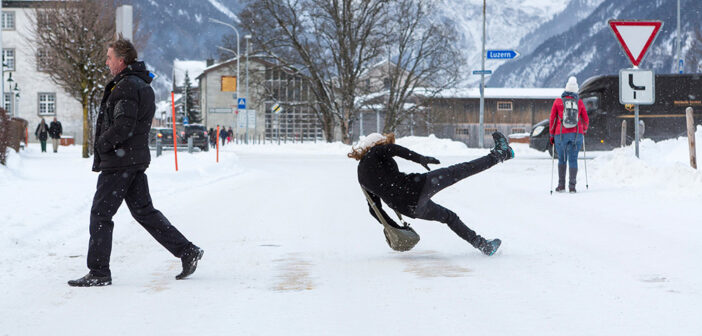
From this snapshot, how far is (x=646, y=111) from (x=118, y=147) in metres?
27.0

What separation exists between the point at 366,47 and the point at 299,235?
119 ft

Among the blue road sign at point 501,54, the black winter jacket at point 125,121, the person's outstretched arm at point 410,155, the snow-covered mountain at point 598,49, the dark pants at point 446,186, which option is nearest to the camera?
the black winter jacket at point 125,121

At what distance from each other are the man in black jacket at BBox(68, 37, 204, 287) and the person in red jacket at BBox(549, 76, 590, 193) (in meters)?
8.34

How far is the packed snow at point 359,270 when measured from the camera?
14.0 feet

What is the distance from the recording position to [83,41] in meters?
27.1

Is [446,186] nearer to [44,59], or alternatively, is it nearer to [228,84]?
[44,59]

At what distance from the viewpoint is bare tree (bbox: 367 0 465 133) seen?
44094mm

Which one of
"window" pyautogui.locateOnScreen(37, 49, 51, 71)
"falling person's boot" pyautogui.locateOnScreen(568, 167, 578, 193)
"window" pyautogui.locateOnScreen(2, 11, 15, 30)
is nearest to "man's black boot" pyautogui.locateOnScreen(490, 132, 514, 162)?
"falling person's boot" pyautogui.locateOnScreen(568, 167, 578, 193)

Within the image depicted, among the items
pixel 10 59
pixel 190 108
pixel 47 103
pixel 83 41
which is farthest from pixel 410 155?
pixel 190 108

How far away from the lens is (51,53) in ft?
99.9

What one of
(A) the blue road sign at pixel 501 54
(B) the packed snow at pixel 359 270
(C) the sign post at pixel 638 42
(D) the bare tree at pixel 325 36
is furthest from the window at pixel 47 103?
(C) the sign post at pixel 638 42

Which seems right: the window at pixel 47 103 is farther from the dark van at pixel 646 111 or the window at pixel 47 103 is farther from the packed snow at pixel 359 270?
the packed snow at pixel 359 270

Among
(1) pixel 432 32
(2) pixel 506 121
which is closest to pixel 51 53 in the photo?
(1) pixel 432 32

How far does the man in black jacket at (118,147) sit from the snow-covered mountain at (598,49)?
12366cm
